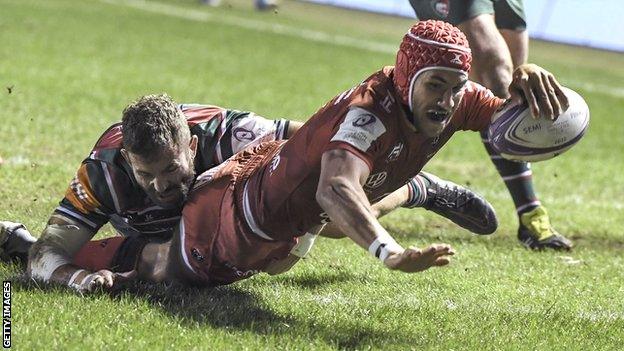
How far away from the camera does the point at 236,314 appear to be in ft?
17.9

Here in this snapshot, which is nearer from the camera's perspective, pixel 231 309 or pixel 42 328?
pixel 42 328

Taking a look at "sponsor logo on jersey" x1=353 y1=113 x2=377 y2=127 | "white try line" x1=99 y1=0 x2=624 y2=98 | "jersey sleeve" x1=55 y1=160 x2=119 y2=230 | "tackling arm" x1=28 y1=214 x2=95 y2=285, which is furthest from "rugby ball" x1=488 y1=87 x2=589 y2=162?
"white try line" x1=99 y1=0 x2=624 y2=98

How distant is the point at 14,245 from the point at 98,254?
22.0 inches

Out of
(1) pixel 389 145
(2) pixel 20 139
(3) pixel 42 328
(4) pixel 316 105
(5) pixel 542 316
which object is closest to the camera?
(3) pixel 42 328

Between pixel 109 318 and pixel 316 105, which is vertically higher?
pixel 109 318

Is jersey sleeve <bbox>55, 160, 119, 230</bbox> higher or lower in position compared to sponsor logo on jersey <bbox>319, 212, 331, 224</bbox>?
higher

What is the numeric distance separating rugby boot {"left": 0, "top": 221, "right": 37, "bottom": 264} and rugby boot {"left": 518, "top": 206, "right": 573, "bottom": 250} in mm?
3572

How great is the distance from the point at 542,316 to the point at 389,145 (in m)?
1.27

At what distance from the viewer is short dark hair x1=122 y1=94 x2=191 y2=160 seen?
5711 mm

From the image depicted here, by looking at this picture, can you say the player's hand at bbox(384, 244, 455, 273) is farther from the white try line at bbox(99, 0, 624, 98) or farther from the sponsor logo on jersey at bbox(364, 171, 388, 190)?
the white try line at bbox(99, 0, 624, 98)

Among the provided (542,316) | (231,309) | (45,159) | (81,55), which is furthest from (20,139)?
(81,55)

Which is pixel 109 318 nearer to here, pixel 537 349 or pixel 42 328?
pixel 42 328

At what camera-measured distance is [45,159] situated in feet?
31.8

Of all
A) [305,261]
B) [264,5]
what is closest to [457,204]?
[305,261]
